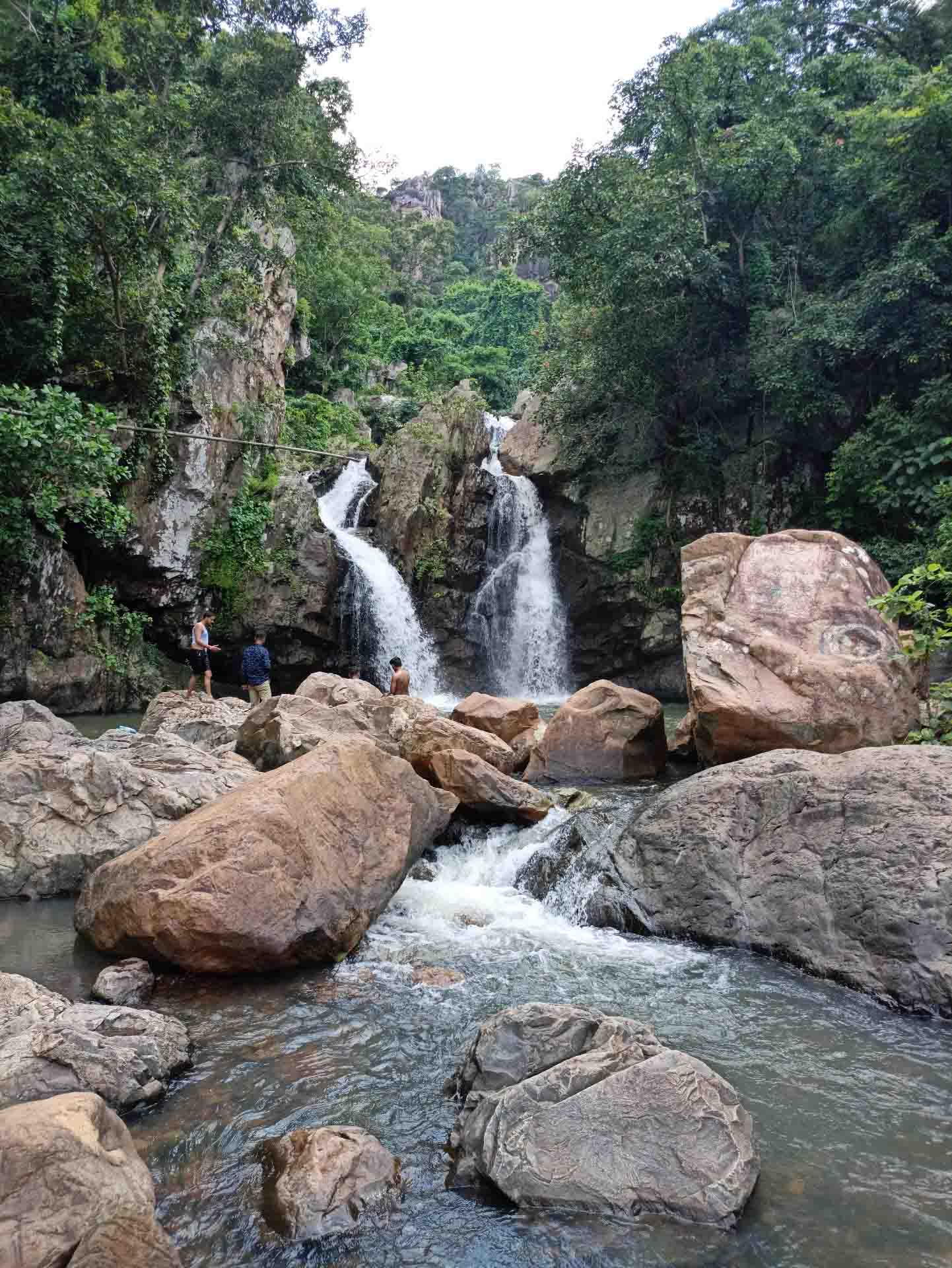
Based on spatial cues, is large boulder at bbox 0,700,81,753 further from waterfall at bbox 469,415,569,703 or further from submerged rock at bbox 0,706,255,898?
waterfall at bbox 469,415,569,703

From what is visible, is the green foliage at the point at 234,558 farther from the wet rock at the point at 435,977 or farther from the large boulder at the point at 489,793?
the wet rock at the point at 435,977

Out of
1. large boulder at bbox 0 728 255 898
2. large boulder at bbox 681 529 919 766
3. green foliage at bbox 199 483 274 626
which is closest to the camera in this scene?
large boulder at bbox 0 728 255 898

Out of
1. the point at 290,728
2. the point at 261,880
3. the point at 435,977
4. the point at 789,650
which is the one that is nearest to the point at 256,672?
the point at 290,728

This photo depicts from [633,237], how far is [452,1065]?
55.2ft

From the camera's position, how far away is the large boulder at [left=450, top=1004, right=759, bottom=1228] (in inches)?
130

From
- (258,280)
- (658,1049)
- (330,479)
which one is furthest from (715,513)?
(658,1049)

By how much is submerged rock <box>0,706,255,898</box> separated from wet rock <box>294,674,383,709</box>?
3474 millimetres

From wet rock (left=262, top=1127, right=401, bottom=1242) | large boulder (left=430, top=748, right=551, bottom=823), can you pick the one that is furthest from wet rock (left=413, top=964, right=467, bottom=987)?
large boulder (left=430, top=748, right=551, bottom=823)

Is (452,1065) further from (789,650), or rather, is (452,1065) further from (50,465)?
(50,465)

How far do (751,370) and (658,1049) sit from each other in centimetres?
1661

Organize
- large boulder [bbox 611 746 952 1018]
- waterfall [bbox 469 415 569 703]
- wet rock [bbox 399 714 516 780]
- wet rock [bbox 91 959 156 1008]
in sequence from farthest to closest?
waterfall [bbox 469 415 569 703]
wet rock [bbox 399 714 516 780]
large boulder [bbox 611 746 952 1018]
wet rock [bbox 91 959 156 1008]

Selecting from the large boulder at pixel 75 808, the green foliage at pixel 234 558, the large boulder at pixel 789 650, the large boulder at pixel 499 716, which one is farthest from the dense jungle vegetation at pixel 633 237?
the large boulder at pixel 75 808

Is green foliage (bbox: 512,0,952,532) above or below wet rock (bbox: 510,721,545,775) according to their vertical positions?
above

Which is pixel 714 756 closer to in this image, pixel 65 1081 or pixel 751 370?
pixel 65 1081
